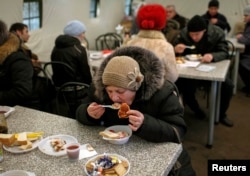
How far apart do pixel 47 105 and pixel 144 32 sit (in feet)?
3.90

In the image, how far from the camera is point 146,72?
1.48 meters

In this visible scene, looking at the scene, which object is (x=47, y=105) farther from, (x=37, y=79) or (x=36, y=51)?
(x=36, y=51)

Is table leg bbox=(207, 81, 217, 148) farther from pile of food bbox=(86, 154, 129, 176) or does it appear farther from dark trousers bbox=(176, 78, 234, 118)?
pile of food bbox=(86, 154, 129, 176)

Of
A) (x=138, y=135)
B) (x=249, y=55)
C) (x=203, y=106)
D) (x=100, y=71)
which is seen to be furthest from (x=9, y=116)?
(x=249, y=55)

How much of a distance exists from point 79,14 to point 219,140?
8.80ft

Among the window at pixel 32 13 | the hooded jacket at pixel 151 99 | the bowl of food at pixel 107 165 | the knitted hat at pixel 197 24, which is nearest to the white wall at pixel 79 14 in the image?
the window at pixel 32 13

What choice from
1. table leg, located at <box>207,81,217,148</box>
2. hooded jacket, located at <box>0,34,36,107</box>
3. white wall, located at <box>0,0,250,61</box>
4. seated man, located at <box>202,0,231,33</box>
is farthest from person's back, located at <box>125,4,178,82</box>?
seated man, located at <box>202,0,231,33</box>

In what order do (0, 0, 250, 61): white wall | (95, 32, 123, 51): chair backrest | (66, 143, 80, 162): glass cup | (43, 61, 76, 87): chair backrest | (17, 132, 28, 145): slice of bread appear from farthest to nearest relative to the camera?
(95, 32, 123, 51): chair backrest < (0, 0, 250, 61): white wall < (43, 61, 76, 87): chair backrest < (17, 132, 28, 145): slice of bread < (66, 143, 80, 162): glass cup

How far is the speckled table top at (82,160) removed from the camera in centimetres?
121

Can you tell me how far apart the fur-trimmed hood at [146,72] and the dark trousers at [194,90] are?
1829mm

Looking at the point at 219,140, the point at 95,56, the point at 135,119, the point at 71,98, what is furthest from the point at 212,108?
the point at 135,119

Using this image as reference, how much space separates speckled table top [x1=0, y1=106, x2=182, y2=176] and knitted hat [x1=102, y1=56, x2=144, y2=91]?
0.87 feet

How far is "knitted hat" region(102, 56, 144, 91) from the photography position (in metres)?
1.37

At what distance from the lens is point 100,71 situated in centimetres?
153
